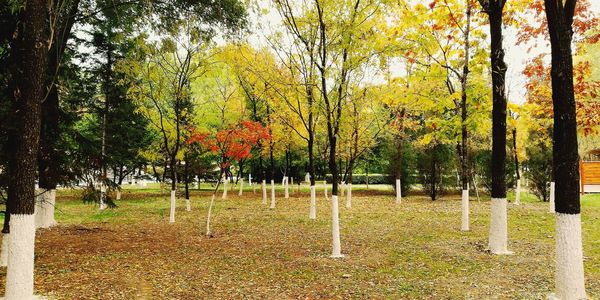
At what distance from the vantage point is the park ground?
687cm

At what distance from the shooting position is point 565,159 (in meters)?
5.72

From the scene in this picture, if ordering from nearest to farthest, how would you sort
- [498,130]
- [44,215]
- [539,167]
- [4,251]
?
[4,251] → [498,130] → [44,215] → [539,167]

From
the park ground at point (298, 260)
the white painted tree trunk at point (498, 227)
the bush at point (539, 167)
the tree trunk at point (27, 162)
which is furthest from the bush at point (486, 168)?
the tree trunk at point (27, 162)

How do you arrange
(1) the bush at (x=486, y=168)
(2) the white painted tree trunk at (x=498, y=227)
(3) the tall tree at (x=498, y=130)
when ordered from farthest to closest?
(1) the bush at (x=486, y=168), (2) the white painted tree trunk at (x=498, y=227), (3) the tall tree at (x=498, y=130)

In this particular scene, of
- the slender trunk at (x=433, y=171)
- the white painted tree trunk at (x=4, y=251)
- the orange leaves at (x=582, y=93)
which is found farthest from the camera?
the slender trunk at (x=433, y=171)

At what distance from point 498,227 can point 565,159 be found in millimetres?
3922

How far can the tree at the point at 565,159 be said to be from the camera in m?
5.71

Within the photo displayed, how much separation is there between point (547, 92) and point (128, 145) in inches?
857

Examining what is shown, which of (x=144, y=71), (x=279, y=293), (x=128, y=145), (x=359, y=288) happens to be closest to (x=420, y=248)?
(x=359, y=288)

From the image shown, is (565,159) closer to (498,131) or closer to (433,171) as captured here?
(498,131)

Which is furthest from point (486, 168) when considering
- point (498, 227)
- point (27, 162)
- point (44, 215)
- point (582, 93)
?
point (27, 162)

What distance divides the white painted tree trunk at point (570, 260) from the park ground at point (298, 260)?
49 cm

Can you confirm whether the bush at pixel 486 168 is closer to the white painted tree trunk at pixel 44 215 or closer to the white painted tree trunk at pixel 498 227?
the white painted tree trunk at pixel 498 227

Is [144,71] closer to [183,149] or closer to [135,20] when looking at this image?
[135,20]
